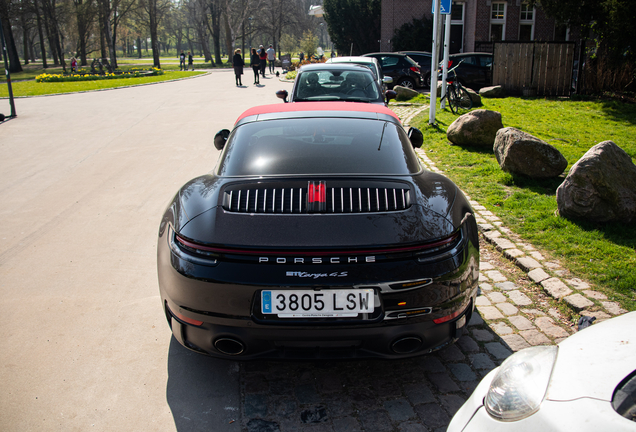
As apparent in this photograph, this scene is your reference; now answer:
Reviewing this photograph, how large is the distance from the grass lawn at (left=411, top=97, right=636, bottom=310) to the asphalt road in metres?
3.19

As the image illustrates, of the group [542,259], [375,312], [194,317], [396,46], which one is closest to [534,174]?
[542,259]

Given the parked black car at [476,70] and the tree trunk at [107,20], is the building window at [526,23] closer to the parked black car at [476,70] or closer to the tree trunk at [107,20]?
the parked black car at [476,70]

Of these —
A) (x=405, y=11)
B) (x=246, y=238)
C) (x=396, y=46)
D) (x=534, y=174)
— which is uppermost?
(x=405, y=11)

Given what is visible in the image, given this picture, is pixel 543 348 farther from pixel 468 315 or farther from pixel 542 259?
pixel 542 259

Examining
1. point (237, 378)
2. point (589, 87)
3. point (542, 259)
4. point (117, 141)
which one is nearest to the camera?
point (237, 378)

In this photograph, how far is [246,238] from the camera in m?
2.60

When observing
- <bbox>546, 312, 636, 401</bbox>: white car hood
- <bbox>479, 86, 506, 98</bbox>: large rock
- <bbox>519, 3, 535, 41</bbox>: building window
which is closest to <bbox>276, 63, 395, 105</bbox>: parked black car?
<bbox>546, 312, 636, 401</bbox>: white car hood

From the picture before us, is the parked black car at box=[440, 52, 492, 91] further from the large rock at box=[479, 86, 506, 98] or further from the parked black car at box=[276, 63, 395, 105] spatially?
the parked black car at box=[276, 63, 395, 105]

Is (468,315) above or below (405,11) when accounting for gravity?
below

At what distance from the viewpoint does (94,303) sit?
401cm

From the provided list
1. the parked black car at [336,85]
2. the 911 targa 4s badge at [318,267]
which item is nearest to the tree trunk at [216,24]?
the parked black car at [336,85]

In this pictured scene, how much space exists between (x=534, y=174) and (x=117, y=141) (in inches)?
327

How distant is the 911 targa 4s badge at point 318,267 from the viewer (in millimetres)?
2518

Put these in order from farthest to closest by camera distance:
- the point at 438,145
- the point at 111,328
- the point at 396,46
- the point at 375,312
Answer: the point at 396,46 < the point at 438,145 < the point at 111,328 < the point at 375,312
